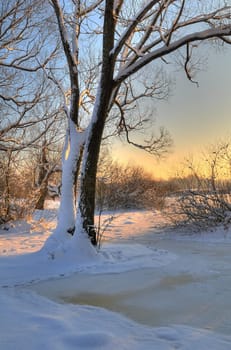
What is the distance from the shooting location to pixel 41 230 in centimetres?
1279

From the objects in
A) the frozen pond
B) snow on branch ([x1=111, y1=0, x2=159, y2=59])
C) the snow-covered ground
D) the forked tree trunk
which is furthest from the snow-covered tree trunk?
the frozen pond

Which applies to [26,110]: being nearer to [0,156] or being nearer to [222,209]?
[0,156]

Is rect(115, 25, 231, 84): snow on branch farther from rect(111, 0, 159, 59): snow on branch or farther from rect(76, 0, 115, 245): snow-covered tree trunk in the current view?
rect(111, 0, 159, 59): snow on branch

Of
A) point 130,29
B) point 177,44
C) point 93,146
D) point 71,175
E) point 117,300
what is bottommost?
point 117,300

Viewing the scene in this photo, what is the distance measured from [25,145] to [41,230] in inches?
131

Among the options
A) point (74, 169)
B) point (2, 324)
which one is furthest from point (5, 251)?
point (2, 324)

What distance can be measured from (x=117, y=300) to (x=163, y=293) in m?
0.68

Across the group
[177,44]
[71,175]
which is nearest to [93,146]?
[71,175]

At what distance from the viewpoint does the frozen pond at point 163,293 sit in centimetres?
370

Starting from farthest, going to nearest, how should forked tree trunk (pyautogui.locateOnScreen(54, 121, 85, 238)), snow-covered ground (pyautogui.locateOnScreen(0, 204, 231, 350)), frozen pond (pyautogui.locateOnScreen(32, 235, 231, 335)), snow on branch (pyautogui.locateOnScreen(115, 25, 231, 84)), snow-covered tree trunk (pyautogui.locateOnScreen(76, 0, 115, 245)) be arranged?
forked tree trunk (pyautogui.locateOnScreen(54, 121, 85, 238)) < snow-covered tree trunk (pyautogui.locateOnScreen(76, 0, 115, 245)) < snow on branch (pyautogui.locateOnScreen(115, 25, 231, 84)) < frozen pond (pyautogui.locateOnScreen(32, 235, 231, 335)) < snow-covered ground (pyautogui.locateOnScreen(0, 204, 231, 350))

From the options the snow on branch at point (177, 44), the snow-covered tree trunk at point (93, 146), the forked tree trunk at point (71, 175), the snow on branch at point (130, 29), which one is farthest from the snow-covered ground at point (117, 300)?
the snow on branch at point (130, 29)

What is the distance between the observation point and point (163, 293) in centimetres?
473

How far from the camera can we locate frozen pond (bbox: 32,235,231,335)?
3701mm

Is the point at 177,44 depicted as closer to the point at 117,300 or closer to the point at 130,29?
the point at 130,29
